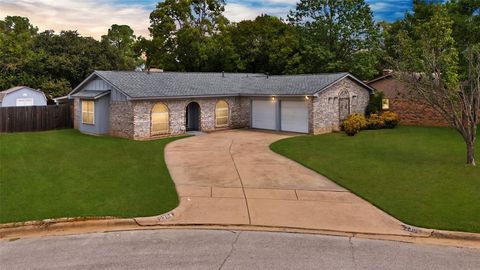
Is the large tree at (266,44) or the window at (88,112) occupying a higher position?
the large tree at (266,44)

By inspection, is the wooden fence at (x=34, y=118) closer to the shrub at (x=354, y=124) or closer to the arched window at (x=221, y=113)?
the arched window at (x=221, y=113)

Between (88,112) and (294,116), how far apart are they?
14.8 m

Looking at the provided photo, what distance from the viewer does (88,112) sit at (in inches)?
1102

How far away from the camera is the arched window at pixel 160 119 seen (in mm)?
26359

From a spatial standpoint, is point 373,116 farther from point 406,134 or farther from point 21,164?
point 21,164

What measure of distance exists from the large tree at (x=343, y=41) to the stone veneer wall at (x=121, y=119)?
24.4m

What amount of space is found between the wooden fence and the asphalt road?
2376 centimetres

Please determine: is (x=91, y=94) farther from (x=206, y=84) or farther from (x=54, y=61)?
(x=54, y=61)

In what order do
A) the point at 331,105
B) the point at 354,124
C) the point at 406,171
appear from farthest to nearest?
the point at 331,105 → the point at 354,124 → the point at 406,171

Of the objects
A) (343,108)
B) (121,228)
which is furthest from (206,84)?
(121,228)

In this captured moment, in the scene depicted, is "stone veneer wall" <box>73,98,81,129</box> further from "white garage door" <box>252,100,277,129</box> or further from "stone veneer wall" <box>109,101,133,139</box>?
"white garage door" <box>252,100,277,129</box>

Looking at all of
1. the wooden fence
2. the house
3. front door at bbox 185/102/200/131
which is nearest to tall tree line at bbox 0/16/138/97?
the wooden fence

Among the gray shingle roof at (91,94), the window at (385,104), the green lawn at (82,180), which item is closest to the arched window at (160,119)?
the green lawn at (82,180)

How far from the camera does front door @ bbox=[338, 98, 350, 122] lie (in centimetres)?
2970
